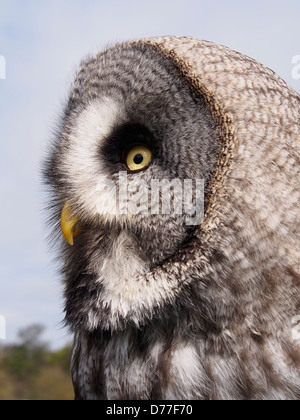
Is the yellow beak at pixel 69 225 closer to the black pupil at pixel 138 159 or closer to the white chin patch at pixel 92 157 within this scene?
the white chin patch at pixel 92 157

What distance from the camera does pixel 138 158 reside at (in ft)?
4.64

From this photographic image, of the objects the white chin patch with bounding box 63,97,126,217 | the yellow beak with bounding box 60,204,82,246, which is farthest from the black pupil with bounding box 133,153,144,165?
the yellow beak with bounding box 60,204,82,246

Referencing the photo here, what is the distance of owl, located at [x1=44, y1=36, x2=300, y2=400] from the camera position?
1274mm

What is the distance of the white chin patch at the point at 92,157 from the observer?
1449 mm

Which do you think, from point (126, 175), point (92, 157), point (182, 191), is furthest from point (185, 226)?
point (92, 157)

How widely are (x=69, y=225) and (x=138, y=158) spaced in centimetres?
31

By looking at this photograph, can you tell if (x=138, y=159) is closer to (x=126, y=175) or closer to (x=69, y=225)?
(x=126, y=175)

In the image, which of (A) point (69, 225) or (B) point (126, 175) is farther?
(A) point (69, 225)

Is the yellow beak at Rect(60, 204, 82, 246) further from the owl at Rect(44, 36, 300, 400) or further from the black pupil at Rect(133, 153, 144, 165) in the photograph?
the black pupil at Rect(133, 153, 144, 165)

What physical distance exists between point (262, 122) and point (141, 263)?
510 mm

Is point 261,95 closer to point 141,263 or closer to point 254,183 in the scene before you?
point 254,183

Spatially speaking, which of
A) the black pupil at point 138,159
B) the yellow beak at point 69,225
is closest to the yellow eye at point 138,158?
the black pupil at point 138,159

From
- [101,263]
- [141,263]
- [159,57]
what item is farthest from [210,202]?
[159,57]

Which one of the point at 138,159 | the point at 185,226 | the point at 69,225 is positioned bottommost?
the point at 69,225
